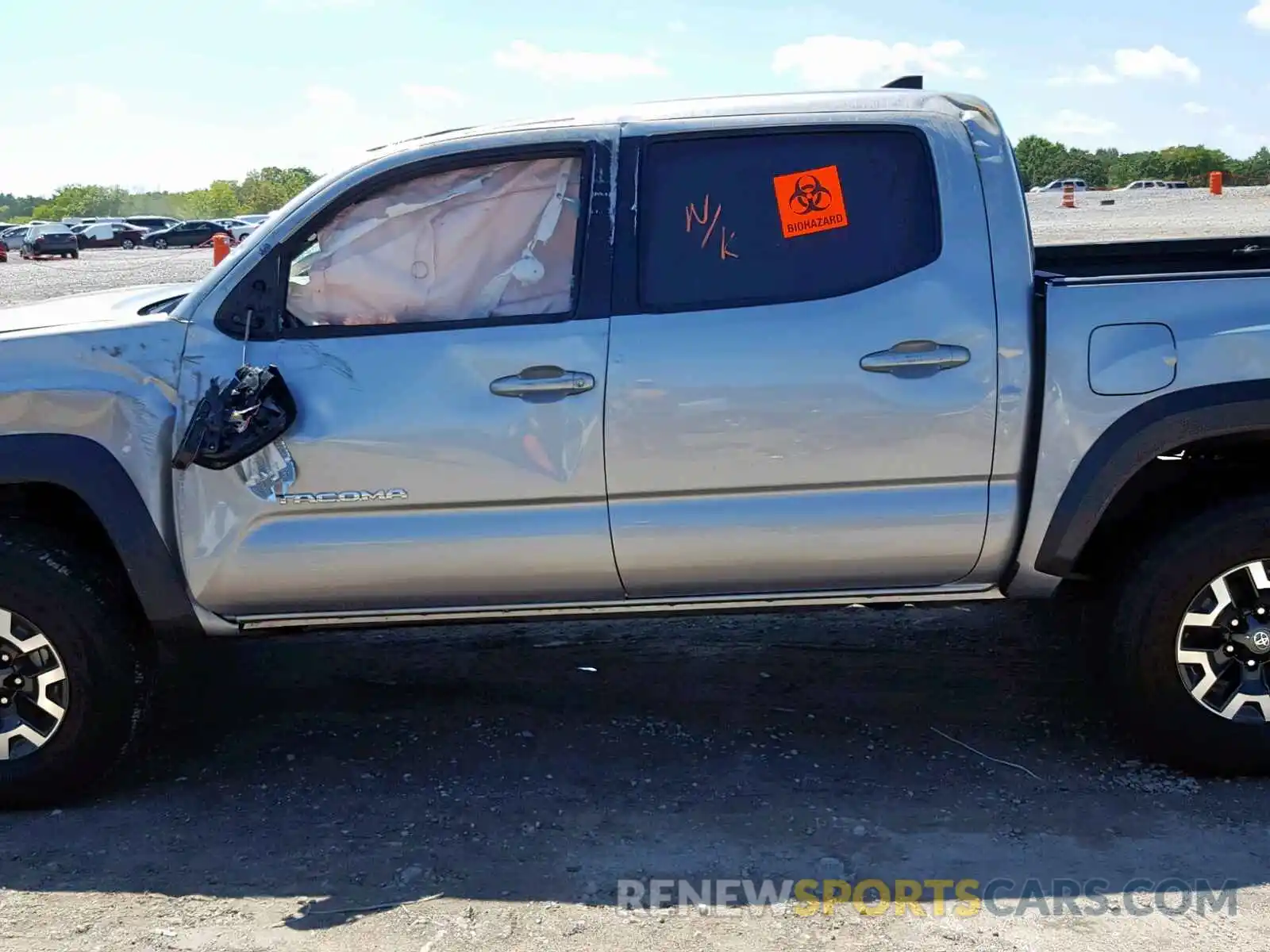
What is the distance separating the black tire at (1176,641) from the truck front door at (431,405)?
4.93 ft

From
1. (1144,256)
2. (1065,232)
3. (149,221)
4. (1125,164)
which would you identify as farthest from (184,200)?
(1144,256)

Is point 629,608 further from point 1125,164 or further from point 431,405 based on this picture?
point 1125,164

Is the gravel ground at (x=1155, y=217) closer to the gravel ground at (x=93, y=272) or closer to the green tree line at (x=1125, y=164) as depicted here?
the gravel ground at (x=93, y=272)

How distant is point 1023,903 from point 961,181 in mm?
1960

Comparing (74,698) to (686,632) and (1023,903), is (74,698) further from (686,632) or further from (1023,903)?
(1023,903)

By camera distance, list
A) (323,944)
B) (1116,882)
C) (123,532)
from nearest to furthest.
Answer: (323,944)
(1116,882)
(123,532)

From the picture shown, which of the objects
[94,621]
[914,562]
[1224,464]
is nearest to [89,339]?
[94,621]

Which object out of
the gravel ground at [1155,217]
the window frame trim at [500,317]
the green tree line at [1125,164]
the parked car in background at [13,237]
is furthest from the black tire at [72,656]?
the green tree line at [1125,164]

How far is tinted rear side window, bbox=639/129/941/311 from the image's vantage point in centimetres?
367

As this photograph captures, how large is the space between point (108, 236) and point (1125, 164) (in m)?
80.8

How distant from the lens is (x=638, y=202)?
3.72 m

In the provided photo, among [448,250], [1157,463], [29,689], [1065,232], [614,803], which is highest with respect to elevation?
[1065,232]

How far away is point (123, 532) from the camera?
3.63 metres

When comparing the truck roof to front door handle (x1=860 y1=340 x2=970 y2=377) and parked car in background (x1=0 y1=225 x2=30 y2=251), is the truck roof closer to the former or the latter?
front door handle (x1=860 y1=340 x2=970 y2=377)
